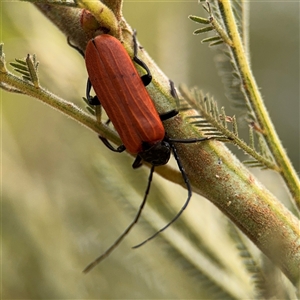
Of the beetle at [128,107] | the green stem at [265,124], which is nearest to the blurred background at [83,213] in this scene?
the beetle at [128,107]

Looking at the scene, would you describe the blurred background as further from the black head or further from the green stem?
the green stem

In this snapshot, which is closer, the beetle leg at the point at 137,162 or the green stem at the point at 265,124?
the green stem at the point at 265,124

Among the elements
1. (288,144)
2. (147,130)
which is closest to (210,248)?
(147,130)

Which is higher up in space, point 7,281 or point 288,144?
point 7,281

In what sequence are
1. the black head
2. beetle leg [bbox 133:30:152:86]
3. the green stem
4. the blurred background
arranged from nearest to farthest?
the green stem
beetle leg [bbox 133:30:152:86]
the black head
the blurred background

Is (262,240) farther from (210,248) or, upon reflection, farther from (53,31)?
(53,31)

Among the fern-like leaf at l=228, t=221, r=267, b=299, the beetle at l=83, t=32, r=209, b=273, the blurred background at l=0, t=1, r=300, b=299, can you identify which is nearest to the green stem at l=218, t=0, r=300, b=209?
the fern-like leaf at l=228, t=221, r=267, b=299

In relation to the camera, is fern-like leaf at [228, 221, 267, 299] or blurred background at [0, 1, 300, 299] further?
blurred background at [0, 1, 300, 299]

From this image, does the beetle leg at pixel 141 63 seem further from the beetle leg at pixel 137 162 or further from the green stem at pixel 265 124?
the beetle leg at pixel 137 162
